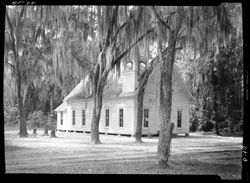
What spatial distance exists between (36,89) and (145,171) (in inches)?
86.0

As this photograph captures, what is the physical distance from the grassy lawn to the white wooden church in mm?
179

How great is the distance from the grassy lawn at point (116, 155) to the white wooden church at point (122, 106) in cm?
18

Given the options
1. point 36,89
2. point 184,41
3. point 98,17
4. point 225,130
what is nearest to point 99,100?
point 36,89

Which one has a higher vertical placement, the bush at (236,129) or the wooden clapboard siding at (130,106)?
the wooden clapboard siding at (130,106)

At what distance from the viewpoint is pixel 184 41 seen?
4.74 meters

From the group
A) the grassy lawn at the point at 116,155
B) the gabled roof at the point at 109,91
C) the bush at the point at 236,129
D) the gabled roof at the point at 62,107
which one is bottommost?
the grassy lawn at the point at 116,155

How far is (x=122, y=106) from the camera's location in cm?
502

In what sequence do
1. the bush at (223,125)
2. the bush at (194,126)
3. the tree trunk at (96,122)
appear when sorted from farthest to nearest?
the tree trunk at (96,122), the bush at (194,126), the bush at (223,125)

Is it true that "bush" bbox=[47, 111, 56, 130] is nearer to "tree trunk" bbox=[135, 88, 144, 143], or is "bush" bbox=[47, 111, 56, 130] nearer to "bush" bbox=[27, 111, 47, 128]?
"bush" bbox=[27, 111, 47, 128]

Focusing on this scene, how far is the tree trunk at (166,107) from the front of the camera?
4586mm

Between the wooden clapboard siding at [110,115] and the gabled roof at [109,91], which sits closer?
the gabled roof at [109,91]

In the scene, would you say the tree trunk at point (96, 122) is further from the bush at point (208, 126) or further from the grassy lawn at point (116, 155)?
the bush at point (208, 126)

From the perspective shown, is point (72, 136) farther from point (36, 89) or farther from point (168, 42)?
point (168, 42)

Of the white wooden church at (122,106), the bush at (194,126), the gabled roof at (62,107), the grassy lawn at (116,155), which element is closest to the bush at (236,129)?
the grassy lawn at (116,155)
